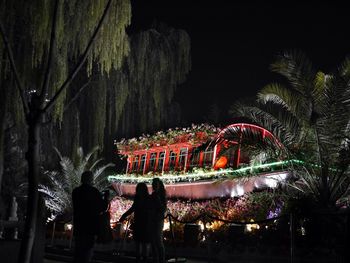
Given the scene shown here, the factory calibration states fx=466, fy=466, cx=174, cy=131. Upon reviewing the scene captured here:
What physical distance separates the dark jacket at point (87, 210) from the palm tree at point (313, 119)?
6660 mm

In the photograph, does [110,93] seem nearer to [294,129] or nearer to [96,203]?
[294,129]

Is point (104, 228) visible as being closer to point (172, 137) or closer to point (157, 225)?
point (157, 225)

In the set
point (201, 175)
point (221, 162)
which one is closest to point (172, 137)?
point (201, 175)

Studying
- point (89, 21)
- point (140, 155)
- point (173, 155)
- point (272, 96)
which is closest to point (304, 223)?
point (272, 96)

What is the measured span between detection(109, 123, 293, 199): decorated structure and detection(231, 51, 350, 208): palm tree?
56 centimetres

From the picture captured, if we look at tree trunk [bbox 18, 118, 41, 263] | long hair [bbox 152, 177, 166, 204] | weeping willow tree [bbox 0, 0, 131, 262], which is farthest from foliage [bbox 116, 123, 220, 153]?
tree trunk [bbox 18, 118, 41, 263]

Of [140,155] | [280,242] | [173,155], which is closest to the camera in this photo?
Result: [280,242]

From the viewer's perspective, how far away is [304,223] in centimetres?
1102

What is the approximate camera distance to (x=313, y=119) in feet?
43.1

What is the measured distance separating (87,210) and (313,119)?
7948mm

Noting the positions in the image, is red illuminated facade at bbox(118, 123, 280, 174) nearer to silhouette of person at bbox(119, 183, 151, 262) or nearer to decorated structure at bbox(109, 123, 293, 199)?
decorated structure at bbox(109, 123, 293, 199)

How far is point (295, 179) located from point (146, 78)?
221 inches

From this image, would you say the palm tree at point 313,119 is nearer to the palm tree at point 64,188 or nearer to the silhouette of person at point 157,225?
the silhouette of person at point 157,225

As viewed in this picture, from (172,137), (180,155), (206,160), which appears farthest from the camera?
(172,137)
